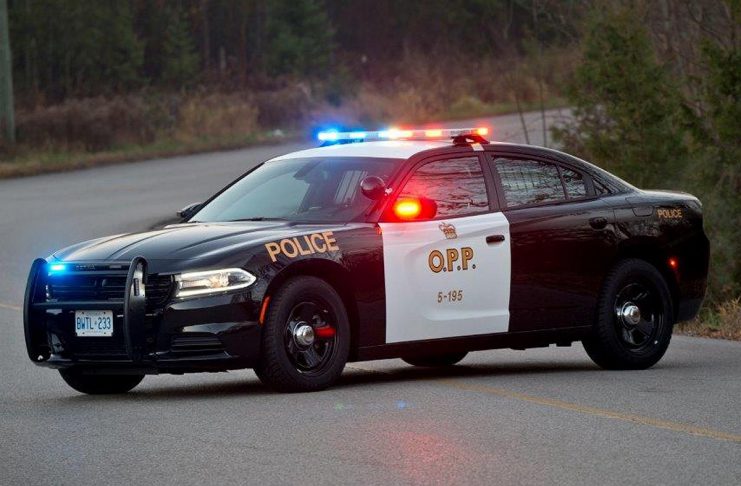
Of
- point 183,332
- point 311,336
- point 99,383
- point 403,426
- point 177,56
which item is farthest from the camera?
point 177,56

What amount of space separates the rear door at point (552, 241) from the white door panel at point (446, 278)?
0.15 metres

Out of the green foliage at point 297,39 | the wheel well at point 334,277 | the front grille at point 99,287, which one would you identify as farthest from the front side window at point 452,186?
the green foliage at point 297,39

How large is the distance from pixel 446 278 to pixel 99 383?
2.24 meters

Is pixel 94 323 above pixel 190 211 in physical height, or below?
below

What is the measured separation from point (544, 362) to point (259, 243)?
11.4 ft

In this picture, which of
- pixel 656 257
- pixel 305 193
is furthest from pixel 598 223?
pixel 305 193

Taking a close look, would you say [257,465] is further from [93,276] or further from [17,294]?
[17,294]

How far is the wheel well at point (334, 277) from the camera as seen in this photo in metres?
10.5

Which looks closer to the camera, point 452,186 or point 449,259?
point 449,259

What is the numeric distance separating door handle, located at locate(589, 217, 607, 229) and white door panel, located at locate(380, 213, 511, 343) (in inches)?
31.6

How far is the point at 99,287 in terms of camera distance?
10.4m

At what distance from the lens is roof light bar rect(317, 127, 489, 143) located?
11953mm

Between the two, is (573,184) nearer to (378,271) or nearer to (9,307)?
(378,271)

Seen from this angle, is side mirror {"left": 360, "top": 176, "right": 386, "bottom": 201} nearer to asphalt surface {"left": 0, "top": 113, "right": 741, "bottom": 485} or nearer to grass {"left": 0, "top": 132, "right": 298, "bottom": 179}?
asphalt surface {"left": 0, "top": 113, "right": 741, "bottom": 485}
